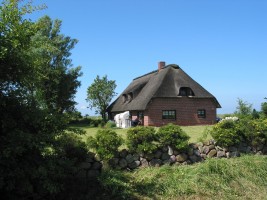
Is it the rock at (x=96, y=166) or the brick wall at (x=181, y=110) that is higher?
the brick wall at (x=181, y=110)

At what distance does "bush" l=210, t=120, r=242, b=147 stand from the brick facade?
20.0m

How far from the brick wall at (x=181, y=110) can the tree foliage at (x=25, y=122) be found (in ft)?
79.3

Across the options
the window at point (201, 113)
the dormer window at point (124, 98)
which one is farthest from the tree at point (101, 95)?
the window at point (201, 113)

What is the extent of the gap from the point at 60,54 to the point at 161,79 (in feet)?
53.0

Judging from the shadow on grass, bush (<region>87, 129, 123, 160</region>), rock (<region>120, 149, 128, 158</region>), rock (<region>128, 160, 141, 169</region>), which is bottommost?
the shadow on grass

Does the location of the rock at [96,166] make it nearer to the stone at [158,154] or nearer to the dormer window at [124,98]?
the stone at [158,154]

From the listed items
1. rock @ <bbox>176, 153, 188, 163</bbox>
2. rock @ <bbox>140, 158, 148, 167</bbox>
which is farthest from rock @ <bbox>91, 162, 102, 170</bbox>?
rock @ <bbox>176, 153, 188, 163</bbox>

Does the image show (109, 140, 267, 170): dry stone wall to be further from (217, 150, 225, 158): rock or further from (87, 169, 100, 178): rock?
(87, 169, 100, 178): rock

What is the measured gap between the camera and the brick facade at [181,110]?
31.2 meters

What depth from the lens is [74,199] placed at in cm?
738

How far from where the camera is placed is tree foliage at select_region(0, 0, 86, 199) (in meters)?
5.86

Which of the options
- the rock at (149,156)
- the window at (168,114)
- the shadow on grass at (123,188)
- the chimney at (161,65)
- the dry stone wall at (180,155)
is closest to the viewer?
the shadow on grass at (123,188)

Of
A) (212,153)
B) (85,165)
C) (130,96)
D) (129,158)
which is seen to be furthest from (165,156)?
(130,96)

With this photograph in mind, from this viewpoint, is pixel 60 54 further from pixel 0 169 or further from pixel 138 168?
pixel 0 169
